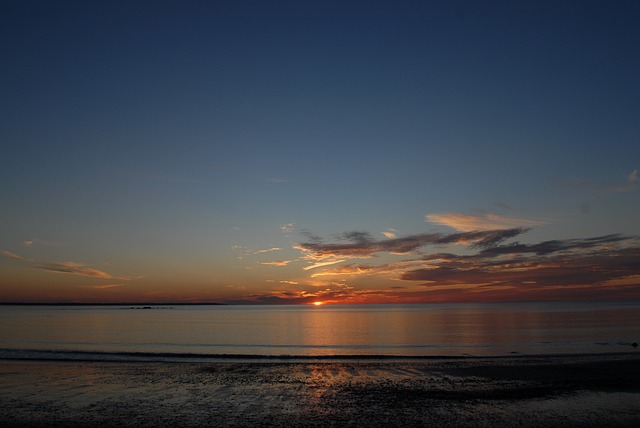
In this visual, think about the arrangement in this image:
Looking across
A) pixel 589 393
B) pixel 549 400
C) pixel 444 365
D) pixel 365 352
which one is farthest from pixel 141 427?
pixel 365 352

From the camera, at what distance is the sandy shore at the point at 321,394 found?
19000mm

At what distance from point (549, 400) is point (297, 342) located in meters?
40.8

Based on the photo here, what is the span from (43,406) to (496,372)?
27.6 m

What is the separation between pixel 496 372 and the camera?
31891mm

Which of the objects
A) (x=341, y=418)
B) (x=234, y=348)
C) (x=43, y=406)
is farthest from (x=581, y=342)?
(x=43, y=406)

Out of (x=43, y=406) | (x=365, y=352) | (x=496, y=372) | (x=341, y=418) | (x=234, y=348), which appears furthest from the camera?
(x=234, y=348)

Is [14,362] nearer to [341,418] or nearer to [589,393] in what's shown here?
[341,418]

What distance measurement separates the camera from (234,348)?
52000mm

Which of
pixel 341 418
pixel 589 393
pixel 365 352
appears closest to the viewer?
pixel 341 418

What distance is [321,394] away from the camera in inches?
951

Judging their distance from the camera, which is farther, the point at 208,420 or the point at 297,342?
the point at 297,342

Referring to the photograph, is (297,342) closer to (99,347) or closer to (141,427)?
(99,347)

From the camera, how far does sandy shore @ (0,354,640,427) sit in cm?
1900

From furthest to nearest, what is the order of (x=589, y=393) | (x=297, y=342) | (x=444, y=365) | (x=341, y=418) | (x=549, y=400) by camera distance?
(x=297, y=342) → (x=444, y=365) → (x=589, y=393) → (x=549, y=400) → (x=341, y=418)
